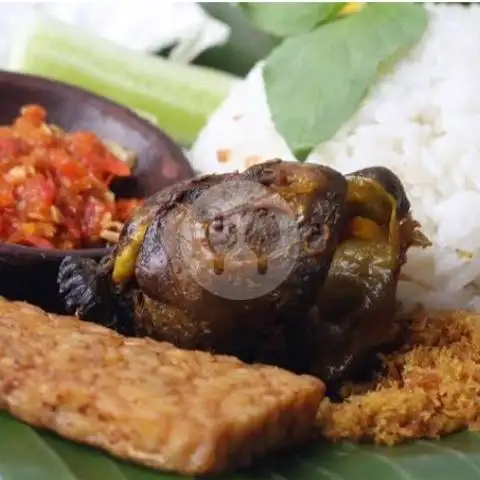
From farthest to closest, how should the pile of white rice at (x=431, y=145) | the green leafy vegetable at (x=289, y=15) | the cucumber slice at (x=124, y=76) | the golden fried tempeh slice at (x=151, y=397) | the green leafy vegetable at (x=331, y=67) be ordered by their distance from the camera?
the cucumber slice at (x=124, y=76)
the green leafy vegetable at (x=289, y=15)
the green leafy vegetable at (x=331, y=67)
the pile of white rice at (x=431, y=145)
the golden fried tempeh slice at (x=151, y=397)

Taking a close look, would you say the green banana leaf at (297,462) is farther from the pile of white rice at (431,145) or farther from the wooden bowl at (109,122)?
the wooden bowl at (109,122)

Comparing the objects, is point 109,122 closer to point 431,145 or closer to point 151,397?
point 431,145

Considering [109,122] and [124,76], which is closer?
[109,122]

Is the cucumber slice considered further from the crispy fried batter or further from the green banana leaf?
the green banana leaf

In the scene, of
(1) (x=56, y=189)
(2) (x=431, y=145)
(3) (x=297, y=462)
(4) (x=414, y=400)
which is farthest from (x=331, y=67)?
(3) (x=297, y=462)

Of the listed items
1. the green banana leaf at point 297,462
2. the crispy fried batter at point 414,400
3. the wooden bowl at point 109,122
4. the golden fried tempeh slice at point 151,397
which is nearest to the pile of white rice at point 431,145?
the wooden bowl at point 109,122

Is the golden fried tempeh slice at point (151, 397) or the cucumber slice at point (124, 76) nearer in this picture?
the golden fried tempeh slice at point (151, 397)

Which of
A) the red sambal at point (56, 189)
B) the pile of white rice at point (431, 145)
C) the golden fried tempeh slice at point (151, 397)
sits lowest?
the red sambal at point (56, 189)

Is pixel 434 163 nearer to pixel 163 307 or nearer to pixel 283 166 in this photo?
pixel 283 166
